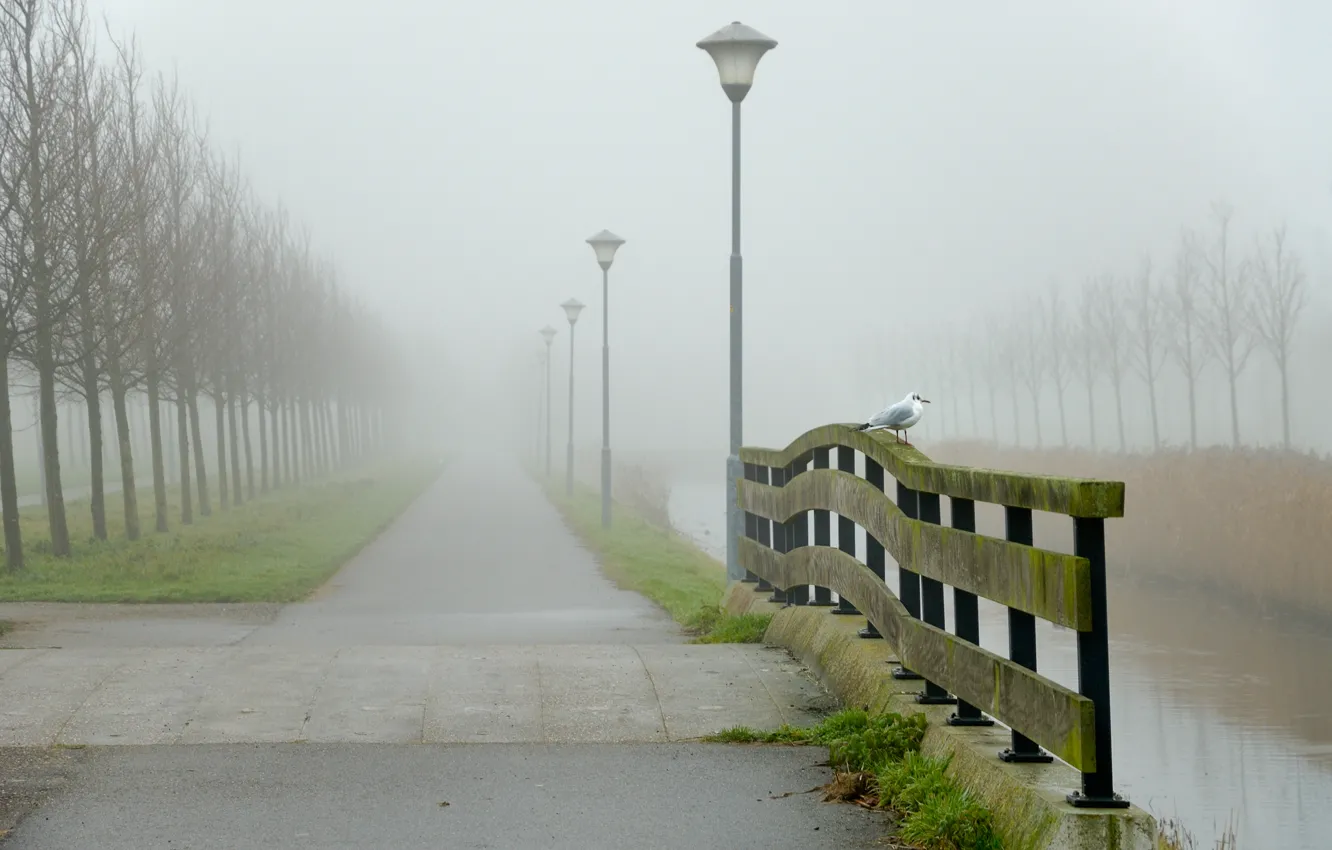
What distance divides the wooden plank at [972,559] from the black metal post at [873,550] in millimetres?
60

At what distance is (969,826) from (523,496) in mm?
42727

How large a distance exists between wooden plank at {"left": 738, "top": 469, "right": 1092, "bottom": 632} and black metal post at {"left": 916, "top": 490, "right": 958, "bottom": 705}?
0.07m

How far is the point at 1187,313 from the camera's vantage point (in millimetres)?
56438

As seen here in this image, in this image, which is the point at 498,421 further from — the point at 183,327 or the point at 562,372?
the point at 183,327

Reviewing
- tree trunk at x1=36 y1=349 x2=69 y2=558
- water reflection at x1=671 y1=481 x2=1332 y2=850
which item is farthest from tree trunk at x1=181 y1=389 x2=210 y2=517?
water reflection at x1=671 y1=481 x2=1332 y2=850

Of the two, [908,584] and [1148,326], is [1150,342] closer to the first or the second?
[1148,326]

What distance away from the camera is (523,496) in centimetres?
4775

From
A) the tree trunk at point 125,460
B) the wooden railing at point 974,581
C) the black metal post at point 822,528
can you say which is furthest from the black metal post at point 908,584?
the tree trunk at point 125,460

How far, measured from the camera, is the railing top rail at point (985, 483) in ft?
16.0

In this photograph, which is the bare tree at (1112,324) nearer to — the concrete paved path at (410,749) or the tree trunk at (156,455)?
the tree trunk at (156,455)

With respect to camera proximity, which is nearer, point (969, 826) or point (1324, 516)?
point (969, 826)

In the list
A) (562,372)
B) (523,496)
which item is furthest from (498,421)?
(523,496)

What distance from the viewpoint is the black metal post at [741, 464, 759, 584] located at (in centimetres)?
1220

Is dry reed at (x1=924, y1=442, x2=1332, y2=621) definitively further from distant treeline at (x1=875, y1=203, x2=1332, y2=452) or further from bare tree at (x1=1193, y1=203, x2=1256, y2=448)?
bare tree at (x1=1193, y1=203, x2=1256, y2=448)
